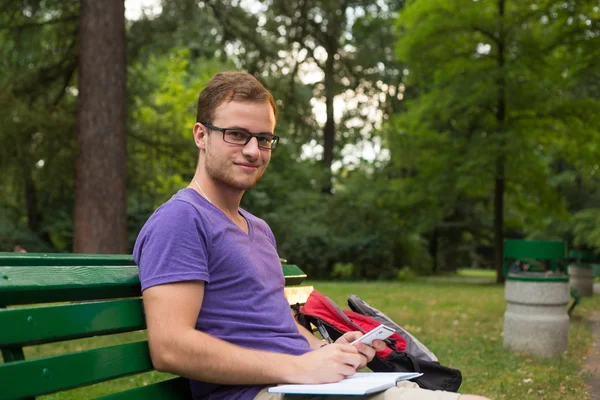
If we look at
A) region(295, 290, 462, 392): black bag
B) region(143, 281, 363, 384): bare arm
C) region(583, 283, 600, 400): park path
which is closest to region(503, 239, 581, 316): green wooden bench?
region(583, 283, 600, 400): park path

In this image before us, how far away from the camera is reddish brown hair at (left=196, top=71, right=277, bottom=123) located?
2.70 metres

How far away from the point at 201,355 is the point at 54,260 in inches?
26.7

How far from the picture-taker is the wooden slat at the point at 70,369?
1.96m

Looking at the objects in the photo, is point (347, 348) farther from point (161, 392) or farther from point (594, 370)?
point (594, 370)

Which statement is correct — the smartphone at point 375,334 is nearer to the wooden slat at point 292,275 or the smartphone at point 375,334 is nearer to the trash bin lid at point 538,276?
the wooden slat at point 292,275

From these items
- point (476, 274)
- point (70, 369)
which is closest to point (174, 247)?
point (70, 369)

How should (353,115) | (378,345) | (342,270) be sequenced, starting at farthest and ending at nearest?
(353,115)
(342,270)
(378,345)

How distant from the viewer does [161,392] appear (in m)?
2.68

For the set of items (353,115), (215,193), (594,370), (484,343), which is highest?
(353,115)

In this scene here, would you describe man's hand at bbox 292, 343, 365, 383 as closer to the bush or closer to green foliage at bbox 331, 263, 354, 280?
green foliage at bbox 331, 263, 354, 280

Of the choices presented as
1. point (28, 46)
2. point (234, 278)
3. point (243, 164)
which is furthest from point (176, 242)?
point (28, 46)

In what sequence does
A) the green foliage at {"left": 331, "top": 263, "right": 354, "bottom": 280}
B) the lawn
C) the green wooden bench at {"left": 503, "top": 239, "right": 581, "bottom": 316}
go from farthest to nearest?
the green foliage at {"left": 331, "top": 263, "right": 354, "bottom": 280} < the green wooden bench at {"left": 503, "top": 239, "right": 581, "bottom": 316} < the lawn

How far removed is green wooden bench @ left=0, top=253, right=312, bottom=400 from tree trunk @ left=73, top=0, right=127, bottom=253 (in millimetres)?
7608

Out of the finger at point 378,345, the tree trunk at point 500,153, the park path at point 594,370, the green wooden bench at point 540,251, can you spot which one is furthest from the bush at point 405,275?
the finger at point 378,345
